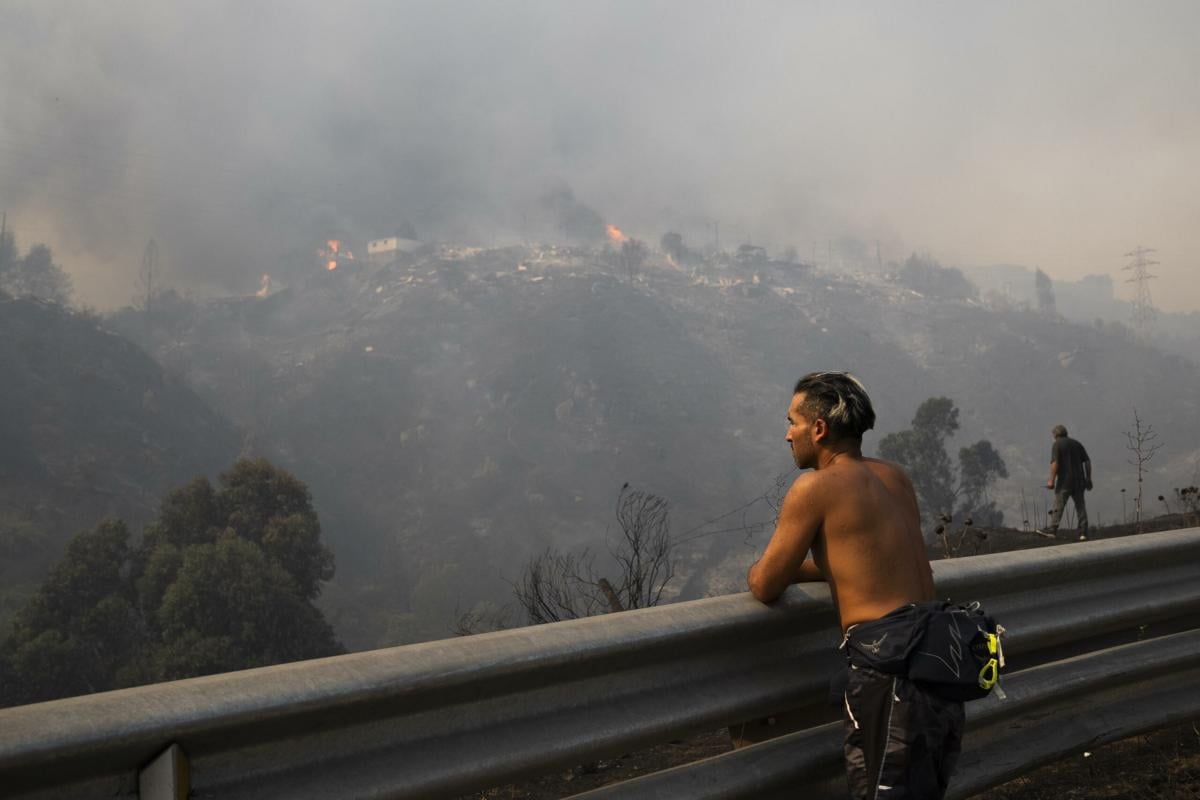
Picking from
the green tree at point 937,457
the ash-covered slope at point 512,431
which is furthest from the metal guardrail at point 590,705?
the ash-covered slope at point 512,431

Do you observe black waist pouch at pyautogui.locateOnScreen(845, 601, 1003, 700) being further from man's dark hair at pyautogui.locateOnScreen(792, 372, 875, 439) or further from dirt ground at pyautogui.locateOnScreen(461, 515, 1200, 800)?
dirt ground at pyautogui.locateOnScreen(461, 515, 1200, 800)

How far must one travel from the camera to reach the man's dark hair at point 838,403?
2.65m

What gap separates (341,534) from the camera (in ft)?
415

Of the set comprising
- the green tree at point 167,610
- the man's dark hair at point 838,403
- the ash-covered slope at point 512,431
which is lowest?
the man's dark hair at point 838,403

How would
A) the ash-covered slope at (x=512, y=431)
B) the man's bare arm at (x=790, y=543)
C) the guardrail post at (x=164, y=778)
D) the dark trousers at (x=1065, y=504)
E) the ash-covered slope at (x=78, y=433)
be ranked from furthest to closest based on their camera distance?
the ash-covered slope at (x=512, y=431) → the ash-covered slope at (x=78, y=433) → the dark trousers at (x=1065, y=504) → the man's bare arm at (x=790, y=543) → the guardrail post at (x=164, y=778)

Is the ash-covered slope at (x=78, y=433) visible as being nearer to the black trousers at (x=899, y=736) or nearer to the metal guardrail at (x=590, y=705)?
the metal guardrail at (x=590, y=705)

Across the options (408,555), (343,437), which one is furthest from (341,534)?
(343,437)

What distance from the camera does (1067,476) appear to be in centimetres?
1502

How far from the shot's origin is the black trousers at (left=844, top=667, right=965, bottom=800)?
2.29m

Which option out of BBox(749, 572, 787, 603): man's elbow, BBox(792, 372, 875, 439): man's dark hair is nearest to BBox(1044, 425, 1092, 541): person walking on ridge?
BBox(792, 372, 875, 439): man's dark hair

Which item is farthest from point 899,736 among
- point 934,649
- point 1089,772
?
point 1089,772

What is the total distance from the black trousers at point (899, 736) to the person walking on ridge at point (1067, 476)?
13.7 m

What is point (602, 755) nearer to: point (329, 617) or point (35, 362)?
point (329, 617)

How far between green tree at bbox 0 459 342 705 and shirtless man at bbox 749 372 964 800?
5407 centimetres
